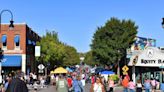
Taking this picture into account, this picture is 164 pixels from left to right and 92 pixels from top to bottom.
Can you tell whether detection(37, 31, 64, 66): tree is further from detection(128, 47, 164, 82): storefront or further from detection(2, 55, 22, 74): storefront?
detection(128, 47, 164, 82): storefront

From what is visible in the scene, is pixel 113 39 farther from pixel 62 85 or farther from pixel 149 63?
pixel 62 85

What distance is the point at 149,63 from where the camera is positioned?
6069cm

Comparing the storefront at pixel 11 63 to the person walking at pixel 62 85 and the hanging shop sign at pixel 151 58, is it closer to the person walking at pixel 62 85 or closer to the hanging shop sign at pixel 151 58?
the hanging shop sign at pixel 151 58

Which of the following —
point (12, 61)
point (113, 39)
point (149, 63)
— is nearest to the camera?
point (149, 63)

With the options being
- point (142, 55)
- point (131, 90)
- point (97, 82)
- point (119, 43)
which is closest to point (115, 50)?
point (119, 43)

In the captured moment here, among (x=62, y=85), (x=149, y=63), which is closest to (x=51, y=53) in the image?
(x=149, y=63)

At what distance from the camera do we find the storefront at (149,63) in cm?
5966

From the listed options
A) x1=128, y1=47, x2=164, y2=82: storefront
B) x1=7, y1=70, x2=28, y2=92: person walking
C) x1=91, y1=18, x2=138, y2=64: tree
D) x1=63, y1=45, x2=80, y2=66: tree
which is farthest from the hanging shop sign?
x1=7, y1=70, x2=28, y2=92: person walking

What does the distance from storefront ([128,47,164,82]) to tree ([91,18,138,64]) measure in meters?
10.9

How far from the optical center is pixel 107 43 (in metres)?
77.7

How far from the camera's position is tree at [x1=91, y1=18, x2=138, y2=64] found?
77.1 m

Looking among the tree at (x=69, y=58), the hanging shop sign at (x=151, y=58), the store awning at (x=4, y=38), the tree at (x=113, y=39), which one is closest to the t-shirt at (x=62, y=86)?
the hanging shop sign at (x=151, y=58)

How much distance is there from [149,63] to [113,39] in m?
18.0

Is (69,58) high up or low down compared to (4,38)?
down
